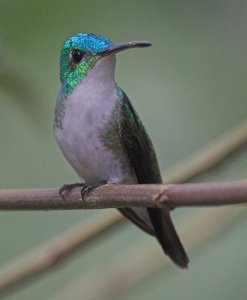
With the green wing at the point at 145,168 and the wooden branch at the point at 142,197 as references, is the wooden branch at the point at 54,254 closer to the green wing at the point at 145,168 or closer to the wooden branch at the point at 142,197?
the wooden branch at the point at 142,197

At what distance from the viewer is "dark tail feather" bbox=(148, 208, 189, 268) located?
198 centimetres

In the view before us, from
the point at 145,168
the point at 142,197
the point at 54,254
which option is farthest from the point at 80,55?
the point at 142,197

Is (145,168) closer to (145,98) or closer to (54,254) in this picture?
(145,98)

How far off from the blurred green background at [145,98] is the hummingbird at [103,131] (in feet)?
0.21

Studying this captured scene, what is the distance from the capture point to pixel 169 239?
2.02 meters

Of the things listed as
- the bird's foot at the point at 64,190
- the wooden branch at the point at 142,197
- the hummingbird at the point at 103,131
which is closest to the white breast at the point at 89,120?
the hummingbird at the point at 103,131

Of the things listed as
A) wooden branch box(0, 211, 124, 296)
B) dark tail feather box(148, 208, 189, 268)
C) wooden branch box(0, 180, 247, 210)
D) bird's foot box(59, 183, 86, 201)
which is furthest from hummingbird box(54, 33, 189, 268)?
wooden branch box(0, 180, 247, 210)

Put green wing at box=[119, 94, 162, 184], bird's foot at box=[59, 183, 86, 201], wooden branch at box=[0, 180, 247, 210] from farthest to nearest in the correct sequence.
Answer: green wing at box=[119, 94, 162, 184] → bird's foot at box=[59, 183, 86, 201] → wooden branch at box=[0, 180, 247, 210]

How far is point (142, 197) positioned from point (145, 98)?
3.97 feet

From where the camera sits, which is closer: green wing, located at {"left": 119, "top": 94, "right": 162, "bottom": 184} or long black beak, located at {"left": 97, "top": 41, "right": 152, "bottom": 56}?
long black beak, located at {"left": 97, "top": 41, "right": 152, "bottom": 56}

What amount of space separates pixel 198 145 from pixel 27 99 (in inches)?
39.1

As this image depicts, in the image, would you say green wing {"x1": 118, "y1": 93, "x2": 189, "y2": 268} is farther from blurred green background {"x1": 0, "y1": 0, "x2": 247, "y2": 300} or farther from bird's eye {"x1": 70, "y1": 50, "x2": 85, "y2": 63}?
bird's eye {"x1": 70, "y1": 50, "x2": 85, "y2": 63}

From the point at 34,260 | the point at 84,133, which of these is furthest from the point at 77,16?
the point at 84,133

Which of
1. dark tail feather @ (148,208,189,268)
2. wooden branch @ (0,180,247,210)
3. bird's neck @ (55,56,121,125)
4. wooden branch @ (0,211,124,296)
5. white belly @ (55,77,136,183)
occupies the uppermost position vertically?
wooden branch @ (0,180,247,210)
